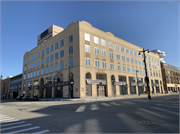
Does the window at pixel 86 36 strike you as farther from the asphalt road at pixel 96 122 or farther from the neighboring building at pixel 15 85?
the neighboring building at pixel 15 85

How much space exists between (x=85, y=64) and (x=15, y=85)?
60190 millimetres

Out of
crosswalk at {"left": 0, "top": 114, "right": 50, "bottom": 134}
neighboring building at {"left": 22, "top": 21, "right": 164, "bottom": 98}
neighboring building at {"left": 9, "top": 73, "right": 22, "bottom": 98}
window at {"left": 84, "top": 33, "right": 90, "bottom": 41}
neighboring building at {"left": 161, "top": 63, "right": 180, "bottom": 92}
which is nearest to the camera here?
crosswalk at {"left": 0, "top": 114, "right": 50, "bottom": 134}

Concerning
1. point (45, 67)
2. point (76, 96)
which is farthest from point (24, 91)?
point (76, 96)

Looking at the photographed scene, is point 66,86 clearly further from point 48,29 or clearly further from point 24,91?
point 48,29

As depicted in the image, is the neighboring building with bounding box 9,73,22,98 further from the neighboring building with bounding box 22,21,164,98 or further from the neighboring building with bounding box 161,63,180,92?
the neighboring building with bounding box 161,63,180,92

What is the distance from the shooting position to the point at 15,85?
76.3 meters

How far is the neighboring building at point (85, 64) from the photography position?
3675 cm

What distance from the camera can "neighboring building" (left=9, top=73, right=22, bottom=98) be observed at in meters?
72.2

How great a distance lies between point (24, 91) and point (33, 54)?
1943 cm

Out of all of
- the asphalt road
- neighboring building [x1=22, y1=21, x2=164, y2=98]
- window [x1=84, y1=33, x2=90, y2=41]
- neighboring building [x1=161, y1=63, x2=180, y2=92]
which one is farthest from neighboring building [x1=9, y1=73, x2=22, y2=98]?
neighboring building [x1=161, y1=63, x2=180, y2=92]

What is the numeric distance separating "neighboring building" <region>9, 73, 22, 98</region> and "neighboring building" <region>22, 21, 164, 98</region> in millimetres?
15694

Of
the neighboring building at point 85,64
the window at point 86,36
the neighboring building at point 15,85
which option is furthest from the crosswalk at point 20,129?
the neighboring building at point 15,85

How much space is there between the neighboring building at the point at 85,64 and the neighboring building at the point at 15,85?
15.7 meters

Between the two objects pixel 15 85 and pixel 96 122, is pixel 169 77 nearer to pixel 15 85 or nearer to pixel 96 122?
pixel 96 122
